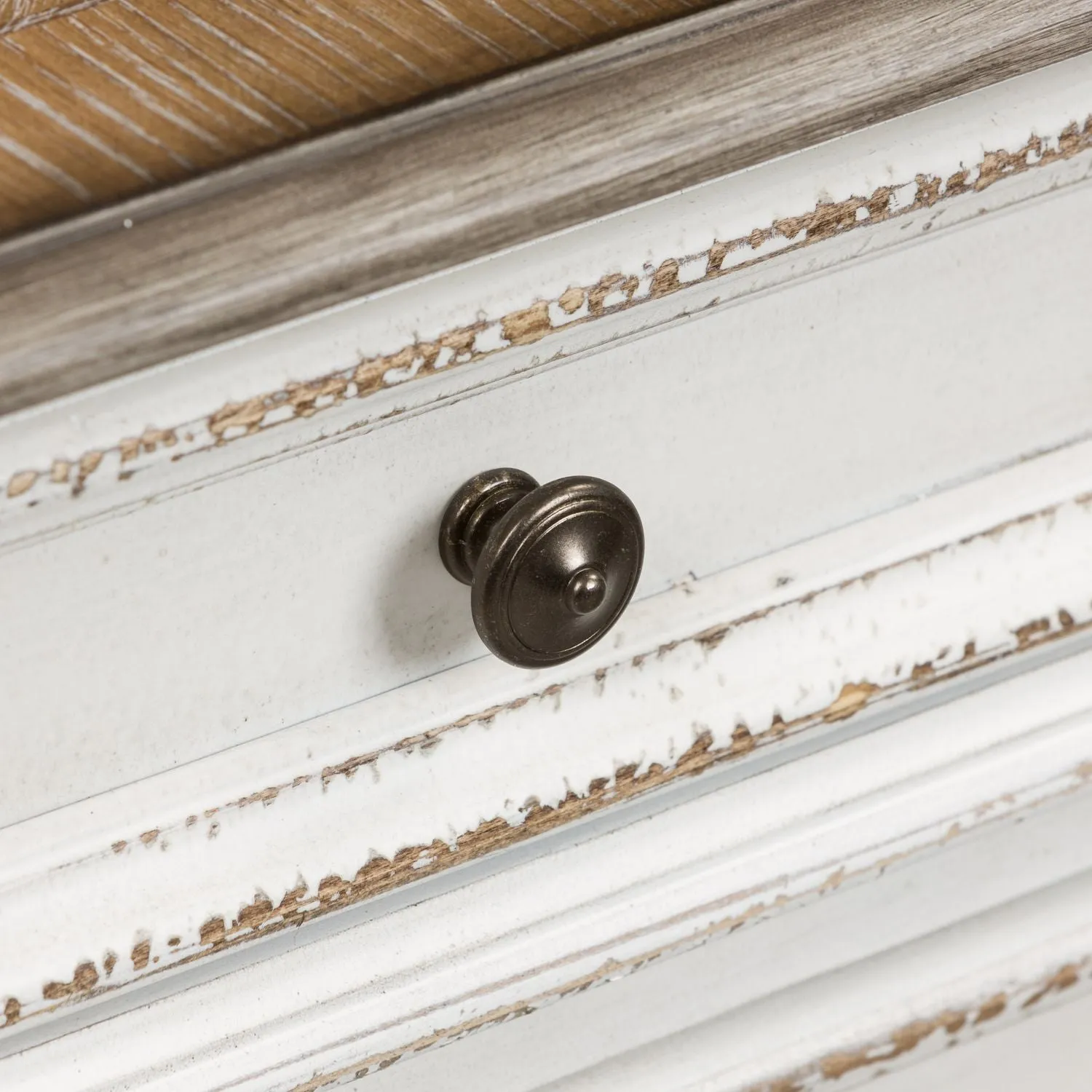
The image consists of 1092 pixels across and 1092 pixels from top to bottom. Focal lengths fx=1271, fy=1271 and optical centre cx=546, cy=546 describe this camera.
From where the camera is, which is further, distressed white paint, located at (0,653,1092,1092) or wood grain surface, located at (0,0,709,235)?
distressed white paint, located at (0,653,1092,1092)

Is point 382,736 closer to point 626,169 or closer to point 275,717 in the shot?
point 275,717

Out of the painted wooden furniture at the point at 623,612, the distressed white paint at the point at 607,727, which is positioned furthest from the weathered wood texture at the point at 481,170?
the distressed white paint at the point at 607,727

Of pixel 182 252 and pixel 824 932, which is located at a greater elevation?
pixel 182 252

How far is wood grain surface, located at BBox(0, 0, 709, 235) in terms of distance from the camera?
20cm

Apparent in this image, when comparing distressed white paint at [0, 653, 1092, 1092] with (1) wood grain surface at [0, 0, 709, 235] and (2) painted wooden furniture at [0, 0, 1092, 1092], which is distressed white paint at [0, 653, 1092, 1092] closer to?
(2) painted wooden furniture at [0, 0, 1092, 1092]

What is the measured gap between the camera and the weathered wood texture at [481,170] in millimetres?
197

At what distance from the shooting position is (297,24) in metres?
0.21

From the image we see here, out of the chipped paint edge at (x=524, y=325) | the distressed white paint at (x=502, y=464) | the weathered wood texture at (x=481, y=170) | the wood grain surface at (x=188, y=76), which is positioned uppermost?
the wood grain surface at (x=188, y=76)

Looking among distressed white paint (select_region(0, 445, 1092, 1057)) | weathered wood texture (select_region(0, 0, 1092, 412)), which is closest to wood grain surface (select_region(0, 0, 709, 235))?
weathered wood texture (select_region(0, 0, 1092, 412))

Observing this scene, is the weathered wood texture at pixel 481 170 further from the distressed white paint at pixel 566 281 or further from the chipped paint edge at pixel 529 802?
the chipped paint edge at pixel 529 802

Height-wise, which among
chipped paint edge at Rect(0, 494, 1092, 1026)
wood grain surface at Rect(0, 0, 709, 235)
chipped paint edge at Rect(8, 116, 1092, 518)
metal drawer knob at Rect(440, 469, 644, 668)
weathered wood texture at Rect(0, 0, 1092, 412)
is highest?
wood grain surface at Rect(0, 0, 709, 235)

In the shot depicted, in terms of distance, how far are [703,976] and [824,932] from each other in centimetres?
4

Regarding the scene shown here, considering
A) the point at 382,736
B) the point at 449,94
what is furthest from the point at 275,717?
the point at 449,94

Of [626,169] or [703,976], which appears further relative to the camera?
[703,976]
